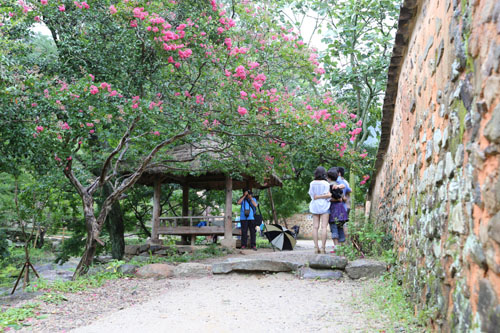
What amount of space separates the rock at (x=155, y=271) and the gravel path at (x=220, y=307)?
1.55ft

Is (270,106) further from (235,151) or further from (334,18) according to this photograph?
(334,18)

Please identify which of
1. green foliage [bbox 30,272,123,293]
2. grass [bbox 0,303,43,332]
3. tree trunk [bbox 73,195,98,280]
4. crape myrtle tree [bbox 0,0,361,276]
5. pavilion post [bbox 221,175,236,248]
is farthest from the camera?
pavilion post [bbox 221,175,236,248]

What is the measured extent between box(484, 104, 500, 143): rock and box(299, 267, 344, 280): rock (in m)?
4.47

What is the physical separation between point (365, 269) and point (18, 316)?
426 cm

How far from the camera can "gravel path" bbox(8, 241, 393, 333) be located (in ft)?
12.6

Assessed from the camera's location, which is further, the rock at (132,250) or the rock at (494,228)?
the rock at (132,250)

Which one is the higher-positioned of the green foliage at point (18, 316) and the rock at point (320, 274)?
the rock at point (320, 274)

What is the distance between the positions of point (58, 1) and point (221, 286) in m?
5.28

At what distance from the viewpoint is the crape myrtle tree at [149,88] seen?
6379 mm

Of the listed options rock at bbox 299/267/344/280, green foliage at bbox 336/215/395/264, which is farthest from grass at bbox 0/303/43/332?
green foliage at bbox 336/215/395/264

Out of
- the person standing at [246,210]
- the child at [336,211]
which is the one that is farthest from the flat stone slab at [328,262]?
the person standing at [246,210]

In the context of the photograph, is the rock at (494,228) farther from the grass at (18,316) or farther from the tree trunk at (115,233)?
the tree trunk at (115,233)

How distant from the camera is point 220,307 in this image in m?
4.71

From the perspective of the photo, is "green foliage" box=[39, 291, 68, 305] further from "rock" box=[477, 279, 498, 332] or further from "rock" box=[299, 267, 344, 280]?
"rock" box=[477, 279, 498, 332]
